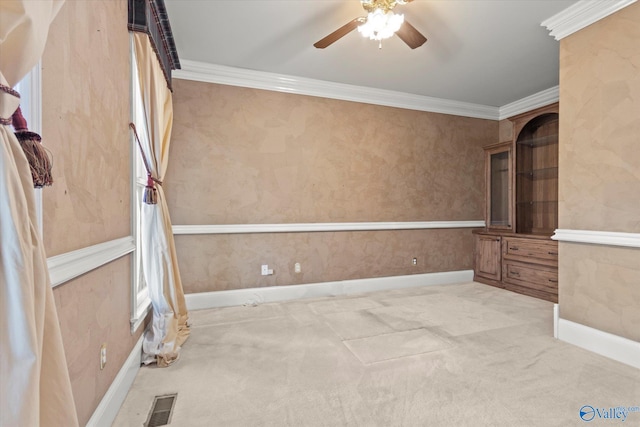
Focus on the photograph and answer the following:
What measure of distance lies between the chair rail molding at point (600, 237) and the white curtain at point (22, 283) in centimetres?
321

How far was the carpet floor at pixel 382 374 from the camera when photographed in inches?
64.2

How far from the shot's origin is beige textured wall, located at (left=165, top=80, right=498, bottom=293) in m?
3.41

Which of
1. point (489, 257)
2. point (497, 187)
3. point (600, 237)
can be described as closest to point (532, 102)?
point (497, 187)

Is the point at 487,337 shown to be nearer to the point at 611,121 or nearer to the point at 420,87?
the point at 611,121

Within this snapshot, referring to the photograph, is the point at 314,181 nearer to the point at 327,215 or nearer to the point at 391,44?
the point at 327,215

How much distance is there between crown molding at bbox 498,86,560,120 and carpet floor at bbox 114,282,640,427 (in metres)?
2.85

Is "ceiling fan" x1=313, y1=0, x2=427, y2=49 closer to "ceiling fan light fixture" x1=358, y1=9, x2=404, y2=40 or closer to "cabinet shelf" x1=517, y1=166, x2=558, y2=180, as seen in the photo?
"ceiling fan light fixture" x1=358, y1=9, x2=404, y2=40

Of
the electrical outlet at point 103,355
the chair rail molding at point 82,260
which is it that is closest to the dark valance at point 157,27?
the chair rail molding at point 82,260

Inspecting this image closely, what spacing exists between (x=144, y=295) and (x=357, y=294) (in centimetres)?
250

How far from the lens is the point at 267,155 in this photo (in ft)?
12.0

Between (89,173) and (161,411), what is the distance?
1.34m

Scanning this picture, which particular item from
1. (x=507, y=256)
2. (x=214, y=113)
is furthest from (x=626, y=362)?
(x=214, y=113)

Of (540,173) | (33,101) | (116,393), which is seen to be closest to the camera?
(33,101)

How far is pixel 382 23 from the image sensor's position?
2135 mm
